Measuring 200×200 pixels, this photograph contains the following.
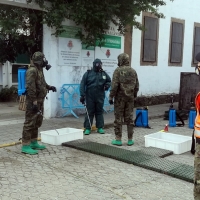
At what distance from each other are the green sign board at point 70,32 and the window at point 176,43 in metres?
5.45

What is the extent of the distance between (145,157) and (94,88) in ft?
7.81

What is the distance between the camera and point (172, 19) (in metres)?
13.2

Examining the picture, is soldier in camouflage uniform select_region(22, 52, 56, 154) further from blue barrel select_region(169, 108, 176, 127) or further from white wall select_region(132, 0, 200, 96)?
white wall select_region(132, 0, 200, 96)

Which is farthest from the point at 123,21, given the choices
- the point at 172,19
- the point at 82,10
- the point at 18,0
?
the point at 172,19

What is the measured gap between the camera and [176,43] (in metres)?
13.6

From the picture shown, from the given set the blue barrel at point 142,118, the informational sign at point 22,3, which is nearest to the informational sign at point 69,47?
the informational sign at point 22,3

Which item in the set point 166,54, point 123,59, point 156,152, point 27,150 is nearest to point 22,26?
point 123,59

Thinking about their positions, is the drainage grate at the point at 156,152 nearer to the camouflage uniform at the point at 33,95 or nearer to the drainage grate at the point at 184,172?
the drainage grate at the point at 184,172

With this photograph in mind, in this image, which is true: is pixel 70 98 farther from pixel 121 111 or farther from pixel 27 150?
pixel 27 150

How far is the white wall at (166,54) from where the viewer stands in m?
12.2

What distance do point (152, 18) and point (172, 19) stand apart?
4.26 ft

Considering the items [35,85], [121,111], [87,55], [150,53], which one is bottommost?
[121,111]

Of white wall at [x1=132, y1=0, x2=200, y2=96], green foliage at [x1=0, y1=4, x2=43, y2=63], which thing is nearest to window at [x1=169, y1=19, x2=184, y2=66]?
white wall at [x1=132, y1=0, x2=200, y2=96]

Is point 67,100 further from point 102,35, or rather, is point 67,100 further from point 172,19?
point 172,19
